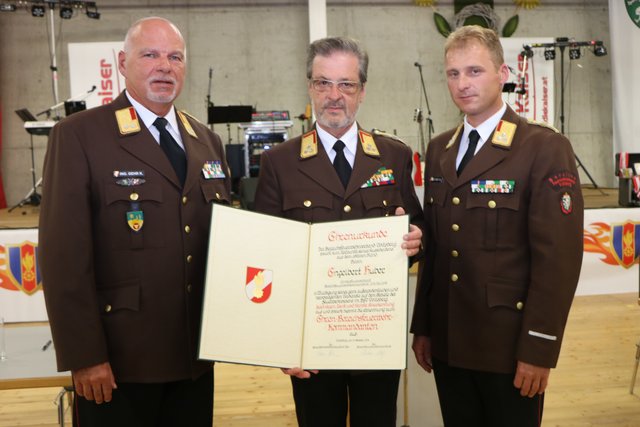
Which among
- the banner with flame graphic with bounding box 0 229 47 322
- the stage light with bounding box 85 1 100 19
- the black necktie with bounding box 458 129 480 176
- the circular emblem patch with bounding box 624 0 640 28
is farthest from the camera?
the circular emblem patch with bounding box 624 0 640 28

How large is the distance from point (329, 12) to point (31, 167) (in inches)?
231

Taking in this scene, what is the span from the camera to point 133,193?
5.63 ft

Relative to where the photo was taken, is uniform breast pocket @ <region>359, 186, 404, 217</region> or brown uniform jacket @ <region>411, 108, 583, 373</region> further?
uniform breast pocket @ <region>359, 186, 404, 217</region>

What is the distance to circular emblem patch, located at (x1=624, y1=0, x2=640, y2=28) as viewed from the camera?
10.3 m

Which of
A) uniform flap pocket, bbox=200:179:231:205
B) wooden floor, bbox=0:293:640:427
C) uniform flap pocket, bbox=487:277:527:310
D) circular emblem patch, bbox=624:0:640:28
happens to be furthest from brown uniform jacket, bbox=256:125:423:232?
circular emblem patch, bbox=624:0:640:28

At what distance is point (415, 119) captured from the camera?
1020 cm

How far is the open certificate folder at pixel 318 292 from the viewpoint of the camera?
1.67 metres

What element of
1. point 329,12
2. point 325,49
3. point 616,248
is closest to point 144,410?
point 325,49

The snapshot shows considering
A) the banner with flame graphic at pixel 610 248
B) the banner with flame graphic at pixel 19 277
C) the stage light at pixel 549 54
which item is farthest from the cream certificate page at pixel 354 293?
the stage light at pixel 549 54

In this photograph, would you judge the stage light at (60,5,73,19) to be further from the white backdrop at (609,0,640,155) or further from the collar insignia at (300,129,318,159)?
the white backdrop at (609,0,640,155)

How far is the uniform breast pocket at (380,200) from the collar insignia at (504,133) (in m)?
0.35

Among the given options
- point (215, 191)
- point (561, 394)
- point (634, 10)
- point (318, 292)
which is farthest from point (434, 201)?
point (634, 10)

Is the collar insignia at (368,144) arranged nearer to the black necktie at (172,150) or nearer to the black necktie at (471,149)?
the black necktie at (471,149)

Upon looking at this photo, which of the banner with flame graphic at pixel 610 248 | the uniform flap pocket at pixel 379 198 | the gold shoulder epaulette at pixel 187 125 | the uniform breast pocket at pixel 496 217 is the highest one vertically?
the gold shoulder epaulette at pixel 187 125
